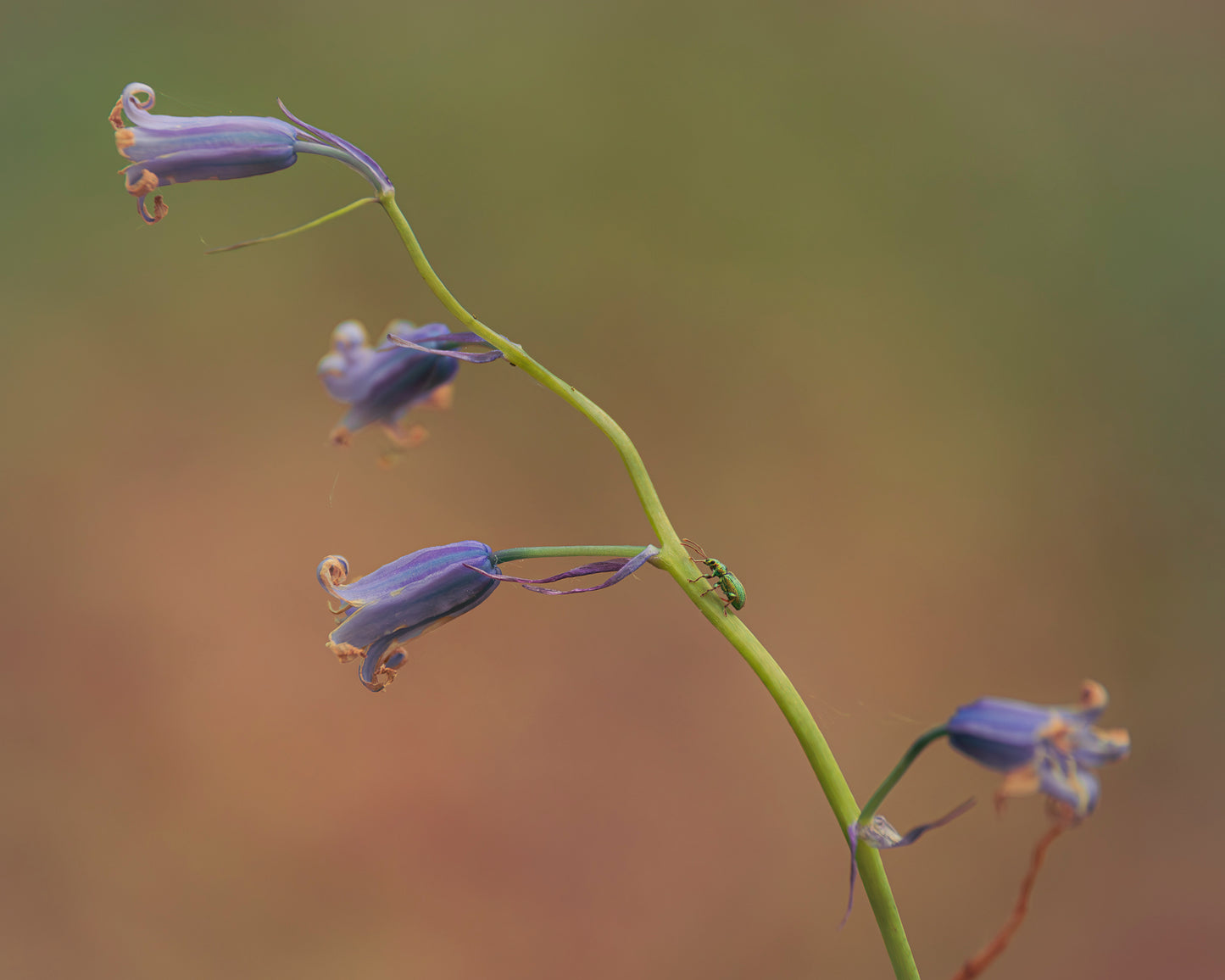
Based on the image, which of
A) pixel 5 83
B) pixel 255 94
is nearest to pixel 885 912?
pixel 255 94

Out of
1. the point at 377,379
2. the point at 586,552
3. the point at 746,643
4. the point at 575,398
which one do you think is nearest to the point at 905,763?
the point at 746,643

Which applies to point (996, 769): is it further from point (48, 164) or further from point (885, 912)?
point (48, 164)

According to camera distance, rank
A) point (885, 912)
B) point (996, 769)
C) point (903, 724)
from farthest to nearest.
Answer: point (903, 724) < point (885, 912) < point (996, 769)

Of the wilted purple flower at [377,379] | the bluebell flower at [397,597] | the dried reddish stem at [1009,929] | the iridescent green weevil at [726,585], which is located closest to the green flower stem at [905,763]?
the dried reddish stem at [1009,929]

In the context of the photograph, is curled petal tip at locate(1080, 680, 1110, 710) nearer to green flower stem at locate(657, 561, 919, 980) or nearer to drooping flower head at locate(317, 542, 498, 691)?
green flower stem at locate(657, 561, 919, 980)

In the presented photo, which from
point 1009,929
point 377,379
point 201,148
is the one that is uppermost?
point 201,148

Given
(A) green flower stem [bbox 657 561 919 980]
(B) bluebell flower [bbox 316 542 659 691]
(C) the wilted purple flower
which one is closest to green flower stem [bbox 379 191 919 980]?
(A) green flower stem [bbox 657 561 919 980]

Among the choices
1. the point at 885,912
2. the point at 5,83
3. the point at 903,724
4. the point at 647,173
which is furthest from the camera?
the point at 647,173

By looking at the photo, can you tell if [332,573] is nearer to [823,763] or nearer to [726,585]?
[726,585]
